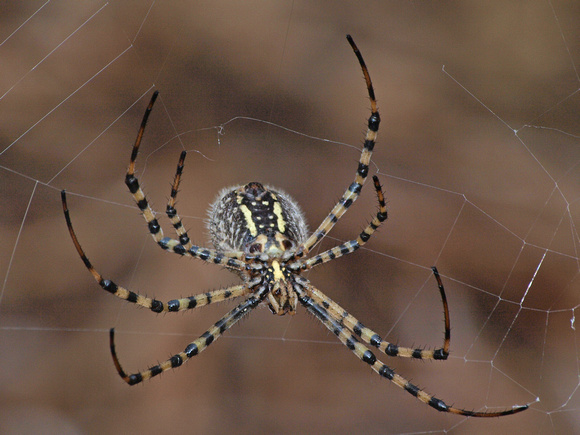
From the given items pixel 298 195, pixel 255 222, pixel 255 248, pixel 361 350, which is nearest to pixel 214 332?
pixel 255 248

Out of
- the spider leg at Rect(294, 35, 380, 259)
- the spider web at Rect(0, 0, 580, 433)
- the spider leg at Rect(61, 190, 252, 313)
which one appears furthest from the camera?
the spider web at Rect(0, 0, 580, 433)

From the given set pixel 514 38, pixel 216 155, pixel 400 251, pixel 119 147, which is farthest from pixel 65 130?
pixel 514 38

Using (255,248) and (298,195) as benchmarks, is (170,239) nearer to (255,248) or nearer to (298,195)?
(255,248)

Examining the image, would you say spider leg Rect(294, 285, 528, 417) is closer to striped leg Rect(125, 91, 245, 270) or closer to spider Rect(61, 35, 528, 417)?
spider Rect(61, 35, 528, 417)

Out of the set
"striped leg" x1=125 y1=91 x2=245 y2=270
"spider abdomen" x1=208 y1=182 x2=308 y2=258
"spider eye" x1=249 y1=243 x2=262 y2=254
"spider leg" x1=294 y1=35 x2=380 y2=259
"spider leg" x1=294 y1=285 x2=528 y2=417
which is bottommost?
"spider leg" x1=294 y1=285 x2=528 y2=417

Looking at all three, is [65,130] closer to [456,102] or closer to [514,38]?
[456,102]

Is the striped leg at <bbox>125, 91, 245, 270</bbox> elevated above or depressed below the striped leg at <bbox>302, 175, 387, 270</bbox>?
below

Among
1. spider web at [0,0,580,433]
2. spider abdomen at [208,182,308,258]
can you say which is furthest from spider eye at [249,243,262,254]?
spider web at [0,0,580,433]
